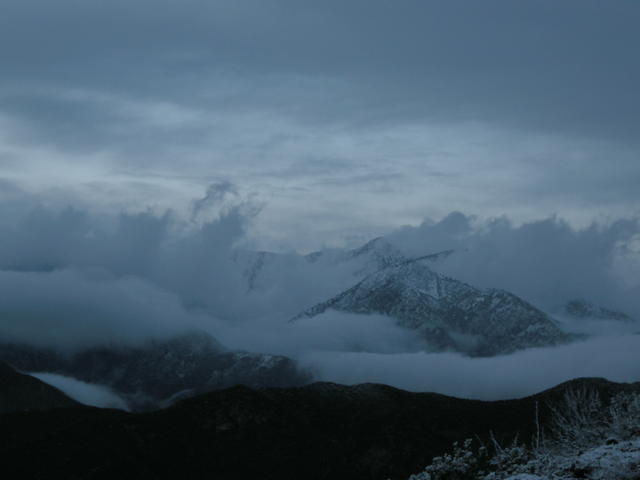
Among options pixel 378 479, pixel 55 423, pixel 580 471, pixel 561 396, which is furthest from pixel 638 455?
pixel 55 423

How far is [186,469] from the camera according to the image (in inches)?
5551

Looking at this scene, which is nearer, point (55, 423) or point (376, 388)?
point (55, 423)

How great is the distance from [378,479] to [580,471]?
126545mm

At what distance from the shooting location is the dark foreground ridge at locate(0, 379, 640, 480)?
139375 mm

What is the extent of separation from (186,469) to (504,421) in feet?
215

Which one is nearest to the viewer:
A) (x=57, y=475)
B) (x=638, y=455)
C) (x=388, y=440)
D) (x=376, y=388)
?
(x=638, y=455)

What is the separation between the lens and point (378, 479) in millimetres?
142750

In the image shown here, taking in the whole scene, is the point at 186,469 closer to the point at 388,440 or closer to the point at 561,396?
the point at 388,440

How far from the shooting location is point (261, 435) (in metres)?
154

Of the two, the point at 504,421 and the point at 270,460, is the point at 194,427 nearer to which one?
the point at 270,460

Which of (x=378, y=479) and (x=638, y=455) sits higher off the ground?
(x=638, y=455)

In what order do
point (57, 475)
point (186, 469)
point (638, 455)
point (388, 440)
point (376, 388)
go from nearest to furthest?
1. point (638, 455)
2. point (57, 475)
3. point (186, 469)
4. point (388, 440)
5. point (376, 388)

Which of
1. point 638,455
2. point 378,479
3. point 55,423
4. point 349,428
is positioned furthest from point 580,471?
point 55,423

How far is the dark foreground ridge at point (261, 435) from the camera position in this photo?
139 meters
